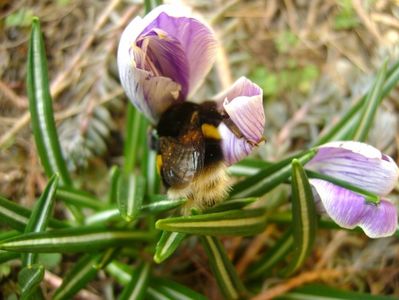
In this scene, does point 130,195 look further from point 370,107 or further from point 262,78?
point 262,78

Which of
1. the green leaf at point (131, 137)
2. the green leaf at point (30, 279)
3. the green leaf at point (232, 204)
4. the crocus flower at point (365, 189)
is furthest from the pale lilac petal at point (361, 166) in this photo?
the green leaf at point (30, 279)

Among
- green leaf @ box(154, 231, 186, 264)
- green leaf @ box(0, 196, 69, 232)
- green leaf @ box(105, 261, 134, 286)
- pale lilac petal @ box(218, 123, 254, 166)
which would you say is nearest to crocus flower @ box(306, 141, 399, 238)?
pale lilac petal @ box(218, 123, 254, 166)

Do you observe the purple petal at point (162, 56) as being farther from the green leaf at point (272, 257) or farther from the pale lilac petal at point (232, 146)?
the green leaf at point (272, 257)

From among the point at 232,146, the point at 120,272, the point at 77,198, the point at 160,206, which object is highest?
the point at 232,146

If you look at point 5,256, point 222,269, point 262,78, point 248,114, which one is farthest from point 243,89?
point 262,78

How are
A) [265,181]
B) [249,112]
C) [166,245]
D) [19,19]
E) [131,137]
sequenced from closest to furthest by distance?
[249,112], [166,245], [265,181], [131,137], [19,19]

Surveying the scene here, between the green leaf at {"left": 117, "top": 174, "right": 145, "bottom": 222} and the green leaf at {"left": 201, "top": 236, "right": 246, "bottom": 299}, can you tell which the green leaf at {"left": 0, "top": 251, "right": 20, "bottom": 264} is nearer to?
the green leaf at {"left": 117, "top": 174, "right": 145, "bottom": 222}

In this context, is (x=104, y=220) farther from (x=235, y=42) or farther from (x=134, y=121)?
(x=235, y=42)
